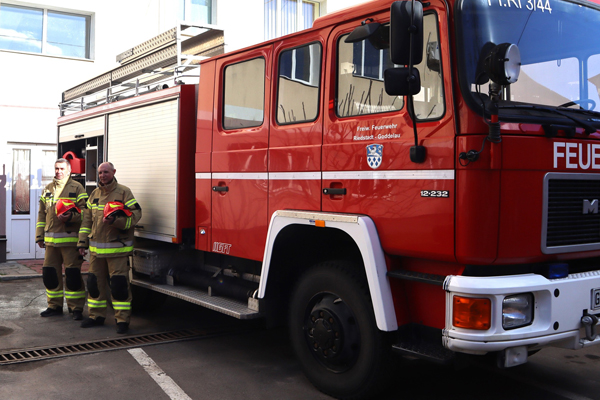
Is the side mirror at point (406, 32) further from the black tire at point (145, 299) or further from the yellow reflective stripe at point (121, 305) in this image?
the black tire at point (145, 299)

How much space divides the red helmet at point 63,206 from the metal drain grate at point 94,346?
5.59 ft

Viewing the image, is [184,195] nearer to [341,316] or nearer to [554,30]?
[341,316]

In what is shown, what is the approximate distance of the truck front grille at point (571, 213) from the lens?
3.41m

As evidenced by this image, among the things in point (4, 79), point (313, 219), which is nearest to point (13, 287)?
point (4, 79)

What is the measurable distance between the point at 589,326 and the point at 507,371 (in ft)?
5.10

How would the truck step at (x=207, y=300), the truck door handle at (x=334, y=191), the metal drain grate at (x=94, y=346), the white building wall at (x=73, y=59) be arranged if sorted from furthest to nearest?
the white building wall at (x=73, y=59) < the metal drain grate at (x=94, y=346) < the truck step at (x=207, y=300) < the truck door handle at (x=334, y=191)

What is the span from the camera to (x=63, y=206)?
666 centimetres

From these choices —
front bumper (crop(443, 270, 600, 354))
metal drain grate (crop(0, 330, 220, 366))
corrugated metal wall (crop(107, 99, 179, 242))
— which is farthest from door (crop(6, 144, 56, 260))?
front bumper (crop(443, 270, 600, 354))

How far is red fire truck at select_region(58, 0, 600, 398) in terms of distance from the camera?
3256mm

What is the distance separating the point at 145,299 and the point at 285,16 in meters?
7.87

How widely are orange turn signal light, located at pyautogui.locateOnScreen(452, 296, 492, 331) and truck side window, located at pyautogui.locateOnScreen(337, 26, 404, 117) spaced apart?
1240 mm

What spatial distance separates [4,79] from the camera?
36.0 feet

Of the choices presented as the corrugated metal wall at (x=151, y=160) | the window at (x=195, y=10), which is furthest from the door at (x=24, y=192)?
the corrugated metal wall at (x=151, y=160)

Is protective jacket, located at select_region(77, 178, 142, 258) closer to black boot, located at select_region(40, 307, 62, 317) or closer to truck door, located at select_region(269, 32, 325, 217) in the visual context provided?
black boot, located at select_region(40, 307, 62, 317)
